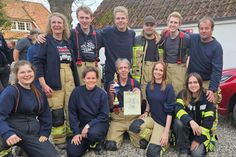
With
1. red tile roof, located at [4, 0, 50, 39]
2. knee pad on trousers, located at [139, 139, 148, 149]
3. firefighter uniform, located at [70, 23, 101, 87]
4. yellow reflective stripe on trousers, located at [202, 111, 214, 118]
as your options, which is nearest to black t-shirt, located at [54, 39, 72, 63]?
firefighter uniform, located at [70, 23, 101, 87]

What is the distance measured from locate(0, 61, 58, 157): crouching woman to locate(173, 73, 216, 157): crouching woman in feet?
6.37

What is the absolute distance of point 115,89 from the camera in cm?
495

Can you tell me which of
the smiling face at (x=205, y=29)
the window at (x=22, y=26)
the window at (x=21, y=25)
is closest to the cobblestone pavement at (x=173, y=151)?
the smiling face at (x=205, y=29)

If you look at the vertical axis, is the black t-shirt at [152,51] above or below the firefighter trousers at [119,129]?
above

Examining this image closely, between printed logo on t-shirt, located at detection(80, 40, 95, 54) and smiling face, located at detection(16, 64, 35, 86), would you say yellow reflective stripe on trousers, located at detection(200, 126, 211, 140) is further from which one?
smiling face, located at detection(16, 64, 35, 86)

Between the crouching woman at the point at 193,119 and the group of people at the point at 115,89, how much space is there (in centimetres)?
1

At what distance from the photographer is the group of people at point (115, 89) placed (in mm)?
4156

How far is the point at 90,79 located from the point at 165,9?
9.27 m

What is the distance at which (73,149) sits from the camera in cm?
443

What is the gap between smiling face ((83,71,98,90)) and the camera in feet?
15.1

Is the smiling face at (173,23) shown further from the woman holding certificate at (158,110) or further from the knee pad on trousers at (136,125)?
the knee pad on trousers at (136,125)

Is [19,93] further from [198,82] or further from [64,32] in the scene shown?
[198,82]

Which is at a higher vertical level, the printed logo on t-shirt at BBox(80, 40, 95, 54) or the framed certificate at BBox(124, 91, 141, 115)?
the printed logo on t-shirt at BBox(80, 40, 95, 54)

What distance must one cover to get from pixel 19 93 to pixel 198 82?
105 inches
